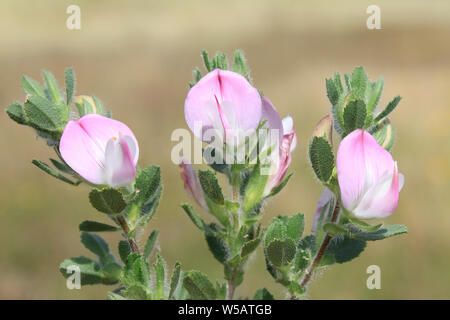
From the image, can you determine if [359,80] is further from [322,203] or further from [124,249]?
[124,249]

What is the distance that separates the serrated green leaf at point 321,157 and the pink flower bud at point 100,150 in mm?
156

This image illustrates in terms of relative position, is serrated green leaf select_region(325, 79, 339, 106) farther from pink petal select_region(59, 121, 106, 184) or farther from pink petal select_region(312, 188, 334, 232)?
pink petal select_region(59, 121, 106, 184)

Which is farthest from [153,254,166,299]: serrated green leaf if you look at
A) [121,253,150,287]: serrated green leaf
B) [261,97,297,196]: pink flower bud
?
[261,97,297,196]: pink flower bud

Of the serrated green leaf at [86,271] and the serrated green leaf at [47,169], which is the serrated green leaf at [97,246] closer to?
the serrated green leaf at [86,271]

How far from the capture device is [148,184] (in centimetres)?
48

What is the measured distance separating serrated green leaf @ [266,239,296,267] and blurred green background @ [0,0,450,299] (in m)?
0.13

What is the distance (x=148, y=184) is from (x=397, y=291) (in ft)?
5.64

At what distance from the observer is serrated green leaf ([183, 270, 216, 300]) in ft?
1.61

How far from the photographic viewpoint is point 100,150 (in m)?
0.46

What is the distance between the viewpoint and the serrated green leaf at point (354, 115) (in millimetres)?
445

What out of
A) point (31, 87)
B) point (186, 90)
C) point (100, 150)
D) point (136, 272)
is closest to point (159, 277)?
point (136, 272)

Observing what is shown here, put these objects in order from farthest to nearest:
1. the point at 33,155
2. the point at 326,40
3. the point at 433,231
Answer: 1. the point at 326,40
2. the point at 33,155
3. the point at 433,231
